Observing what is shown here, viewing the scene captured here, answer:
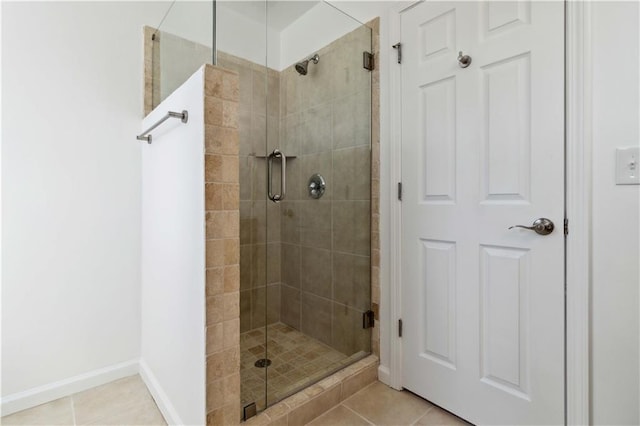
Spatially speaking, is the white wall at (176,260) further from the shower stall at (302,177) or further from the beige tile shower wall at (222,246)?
the shower stall at (302,177)

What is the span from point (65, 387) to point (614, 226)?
2.57 metres

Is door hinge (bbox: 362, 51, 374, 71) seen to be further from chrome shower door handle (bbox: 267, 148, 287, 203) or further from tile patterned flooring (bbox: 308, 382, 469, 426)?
tile patterned flooring (bbox: 308, 382, 469, 426)

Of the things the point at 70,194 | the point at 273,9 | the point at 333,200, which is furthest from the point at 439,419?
the point at 273,9

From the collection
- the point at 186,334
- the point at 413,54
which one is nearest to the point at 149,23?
the point at 413,54

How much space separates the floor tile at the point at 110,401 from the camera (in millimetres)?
1489

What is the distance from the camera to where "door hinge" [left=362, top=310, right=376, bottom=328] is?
6.13ft

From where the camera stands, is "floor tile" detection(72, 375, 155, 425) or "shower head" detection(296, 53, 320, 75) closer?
"floor tile" detection(72, 375, 155, 425)

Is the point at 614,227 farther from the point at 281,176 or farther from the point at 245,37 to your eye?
the point at 245,37

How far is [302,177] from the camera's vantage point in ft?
6.22

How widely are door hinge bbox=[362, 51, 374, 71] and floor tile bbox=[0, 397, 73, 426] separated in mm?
2360

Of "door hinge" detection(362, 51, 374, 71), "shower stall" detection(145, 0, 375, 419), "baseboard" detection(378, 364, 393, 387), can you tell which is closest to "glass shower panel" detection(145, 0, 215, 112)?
"shower stall" detection(145, 0, 375, 419)

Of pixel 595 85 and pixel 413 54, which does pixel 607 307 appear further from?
pixel 413 54

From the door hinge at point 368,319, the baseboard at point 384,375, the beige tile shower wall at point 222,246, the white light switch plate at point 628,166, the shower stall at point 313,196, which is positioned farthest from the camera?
the door hinge at point 368,319

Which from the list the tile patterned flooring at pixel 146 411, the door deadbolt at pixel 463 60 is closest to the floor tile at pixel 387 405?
the tile patterned flooring at pixel 146 411
